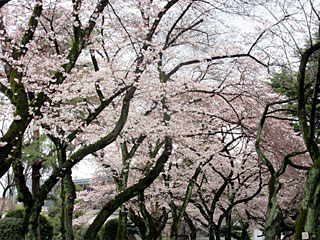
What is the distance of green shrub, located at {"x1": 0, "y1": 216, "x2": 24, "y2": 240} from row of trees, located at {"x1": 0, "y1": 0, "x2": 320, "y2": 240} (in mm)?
2096

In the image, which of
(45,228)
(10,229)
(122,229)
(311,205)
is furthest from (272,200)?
(45,228)

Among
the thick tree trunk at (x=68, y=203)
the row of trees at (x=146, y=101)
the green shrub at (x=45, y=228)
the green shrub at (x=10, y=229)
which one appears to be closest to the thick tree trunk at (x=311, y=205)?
the row of trees at (x=146, y=101)

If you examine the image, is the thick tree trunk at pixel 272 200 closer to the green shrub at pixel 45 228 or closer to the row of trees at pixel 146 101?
the row of trees at pixel 146 101

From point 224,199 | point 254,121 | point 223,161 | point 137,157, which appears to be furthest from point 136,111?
point 224,199

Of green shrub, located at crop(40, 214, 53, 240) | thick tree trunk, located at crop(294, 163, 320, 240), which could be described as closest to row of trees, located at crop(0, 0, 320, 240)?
thick tree trunk, located at crop(294, 163, 320, 240)

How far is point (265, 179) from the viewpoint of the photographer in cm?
1650

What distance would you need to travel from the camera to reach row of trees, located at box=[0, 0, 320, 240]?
22.6 feet

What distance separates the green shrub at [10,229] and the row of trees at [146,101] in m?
2.10

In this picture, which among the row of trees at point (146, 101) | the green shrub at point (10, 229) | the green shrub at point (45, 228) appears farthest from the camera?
the green shrub at point (45, 228)

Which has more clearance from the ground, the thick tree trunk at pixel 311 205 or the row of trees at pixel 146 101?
the row of trees at pixel 146 101

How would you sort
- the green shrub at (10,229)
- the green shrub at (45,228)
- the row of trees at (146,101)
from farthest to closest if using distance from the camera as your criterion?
the green shrub at (45,228)
the green shrub at (10,229)
the row of trees at (146,101)

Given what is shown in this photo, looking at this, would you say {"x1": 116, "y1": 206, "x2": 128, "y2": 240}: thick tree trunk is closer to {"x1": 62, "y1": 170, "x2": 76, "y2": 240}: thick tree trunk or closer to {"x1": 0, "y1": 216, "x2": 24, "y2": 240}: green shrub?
{"x1": 62, "y1": 170, "x2": 76, "y2": 240}: thick tree trunk

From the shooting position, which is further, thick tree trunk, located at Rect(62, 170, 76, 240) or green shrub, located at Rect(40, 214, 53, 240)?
green shrub, located at Rect(40, 214, 53, 240)

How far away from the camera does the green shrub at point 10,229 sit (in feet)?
44.7
